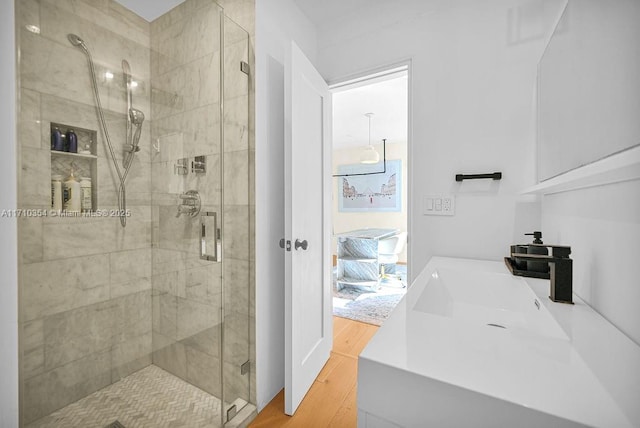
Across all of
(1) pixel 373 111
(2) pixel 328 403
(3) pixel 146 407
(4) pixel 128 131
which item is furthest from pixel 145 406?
(1) pixel 373 111

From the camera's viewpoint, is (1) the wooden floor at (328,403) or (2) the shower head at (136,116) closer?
(2) the shower head at (136,116)

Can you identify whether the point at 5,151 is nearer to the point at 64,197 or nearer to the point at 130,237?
the point at 64,197

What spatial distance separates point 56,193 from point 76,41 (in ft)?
2.05

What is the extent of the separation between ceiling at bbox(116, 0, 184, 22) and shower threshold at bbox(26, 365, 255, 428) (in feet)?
5.64

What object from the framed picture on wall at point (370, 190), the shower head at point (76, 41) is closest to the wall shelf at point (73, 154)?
the shower head at point (76, 41)

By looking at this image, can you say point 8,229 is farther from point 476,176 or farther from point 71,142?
point 476,176

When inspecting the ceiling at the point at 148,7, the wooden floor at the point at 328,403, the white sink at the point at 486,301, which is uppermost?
A: the ceiling at the point at 148,7

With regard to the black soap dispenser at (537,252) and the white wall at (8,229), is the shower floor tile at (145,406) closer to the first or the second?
the white wall at (8,229)

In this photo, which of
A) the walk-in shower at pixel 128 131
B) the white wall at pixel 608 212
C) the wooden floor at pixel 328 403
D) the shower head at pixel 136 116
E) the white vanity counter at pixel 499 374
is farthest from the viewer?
the wooden floor at pixel 328 403

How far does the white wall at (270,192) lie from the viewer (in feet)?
5.05

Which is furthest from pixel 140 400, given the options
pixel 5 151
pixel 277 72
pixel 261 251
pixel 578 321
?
pixel 277 72

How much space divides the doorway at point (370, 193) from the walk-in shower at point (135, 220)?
1090 mm

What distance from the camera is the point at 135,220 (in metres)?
1.32

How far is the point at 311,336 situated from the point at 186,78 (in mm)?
1701
